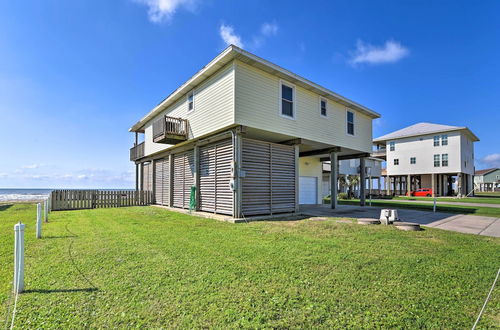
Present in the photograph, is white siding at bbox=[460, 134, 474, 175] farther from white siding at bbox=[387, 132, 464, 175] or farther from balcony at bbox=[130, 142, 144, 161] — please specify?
balcony at bbox=[130, 142, 144, 161]

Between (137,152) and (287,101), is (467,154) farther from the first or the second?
(137,152)

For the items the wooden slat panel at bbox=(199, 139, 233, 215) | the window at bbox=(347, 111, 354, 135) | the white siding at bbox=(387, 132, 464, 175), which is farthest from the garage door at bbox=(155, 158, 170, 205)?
the white siding at bbox=(387, 132, 464, 175)

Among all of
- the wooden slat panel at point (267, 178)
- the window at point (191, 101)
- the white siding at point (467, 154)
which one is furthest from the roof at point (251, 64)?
the white siding at point (467, 154)

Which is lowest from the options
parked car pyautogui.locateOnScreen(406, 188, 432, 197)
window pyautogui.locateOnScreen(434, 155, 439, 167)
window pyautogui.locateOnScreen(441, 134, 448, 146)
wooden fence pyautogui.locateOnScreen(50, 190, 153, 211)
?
parked car pyautogui.locateOnScreen(406, 188, 432, 197)

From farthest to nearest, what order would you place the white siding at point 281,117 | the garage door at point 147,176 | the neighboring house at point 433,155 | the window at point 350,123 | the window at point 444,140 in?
the window at point 444,140 → the neighboring house at point 433,155 → the garage door at point 147,176 → the window at point 350,123 → the white siding at point 281,117

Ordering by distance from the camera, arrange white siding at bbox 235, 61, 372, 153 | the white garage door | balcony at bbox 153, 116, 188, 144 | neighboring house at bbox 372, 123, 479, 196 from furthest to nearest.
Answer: neighboring house at bbox 372, 123, 479, 196 → the white garage door → balcony at bbox 153, 116, 188, 144 → white siding at bbox 235, 61, 372, 153

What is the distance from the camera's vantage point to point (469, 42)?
12.0 metres

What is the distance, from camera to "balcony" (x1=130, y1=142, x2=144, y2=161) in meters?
18.6

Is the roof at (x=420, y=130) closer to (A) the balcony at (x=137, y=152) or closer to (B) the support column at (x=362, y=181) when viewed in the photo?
(B) the support column at (x=362, y=181)

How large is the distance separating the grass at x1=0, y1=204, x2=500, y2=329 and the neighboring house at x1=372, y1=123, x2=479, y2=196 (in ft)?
94.6

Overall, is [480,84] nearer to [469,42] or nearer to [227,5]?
[469,42]

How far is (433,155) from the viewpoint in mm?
30047

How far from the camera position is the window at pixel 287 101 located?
10336 millimetres

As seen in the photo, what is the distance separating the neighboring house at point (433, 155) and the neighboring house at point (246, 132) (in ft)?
71.6
